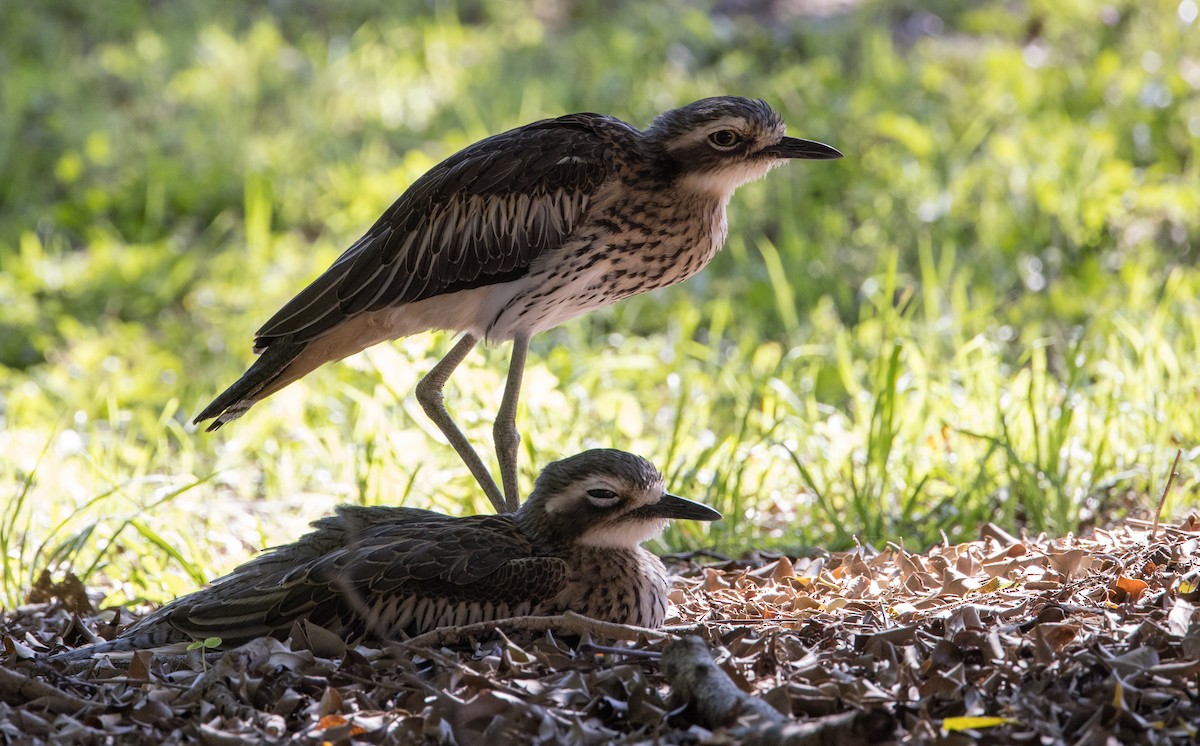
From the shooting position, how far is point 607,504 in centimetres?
381

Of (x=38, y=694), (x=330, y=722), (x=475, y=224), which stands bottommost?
(x=330, y=722)

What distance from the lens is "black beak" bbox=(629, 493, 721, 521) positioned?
12.5ft

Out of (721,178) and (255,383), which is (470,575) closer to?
(255,383)

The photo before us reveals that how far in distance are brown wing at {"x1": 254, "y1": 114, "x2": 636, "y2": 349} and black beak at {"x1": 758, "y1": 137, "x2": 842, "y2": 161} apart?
0.51 meters

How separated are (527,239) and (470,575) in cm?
136

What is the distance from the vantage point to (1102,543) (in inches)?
163

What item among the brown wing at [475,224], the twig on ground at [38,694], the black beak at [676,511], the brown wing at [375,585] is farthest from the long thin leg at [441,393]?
the twig on ground at [38,694]

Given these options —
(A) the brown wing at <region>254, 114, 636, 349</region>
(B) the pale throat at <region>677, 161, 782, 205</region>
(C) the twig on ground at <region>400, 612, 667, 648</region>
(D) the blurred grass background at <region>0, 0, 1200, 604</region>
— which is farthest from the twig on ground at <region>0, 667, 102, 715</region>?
(B) the pale throat at <region>677, 161, 782, 205</region>

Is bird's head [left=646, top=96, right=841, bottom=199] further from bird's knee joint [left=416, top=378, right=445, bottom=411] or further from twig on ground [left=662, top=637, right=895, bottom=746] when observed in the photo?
twig on ground [left=662, top=637, right=895, bottom=746]

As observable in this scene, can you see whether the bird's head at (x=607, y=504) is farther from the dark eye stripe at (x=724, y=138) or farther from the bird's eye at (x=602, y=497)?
the dark eye stripe at (x=724, y=138)

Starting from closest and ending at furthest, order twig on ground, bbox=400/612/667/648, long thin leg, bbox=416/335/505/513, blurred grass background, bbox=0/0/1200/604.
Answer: twig on ground, bbox=400/612/667/648
long thin leg, bbox=416/335/505/513
blurred grass background, bbox=0/0/1200/604

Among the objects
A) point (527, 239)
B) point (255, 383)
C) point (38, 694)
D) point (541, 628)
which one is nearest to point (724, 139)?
point (527, 239)

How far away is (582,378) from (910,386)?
148cm

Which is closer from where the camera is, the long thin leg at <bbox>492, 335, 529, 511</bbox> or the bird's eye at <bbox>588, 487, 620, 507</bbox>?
the bird's eye at <bbox>588, 487, 620, 507</bbox>
